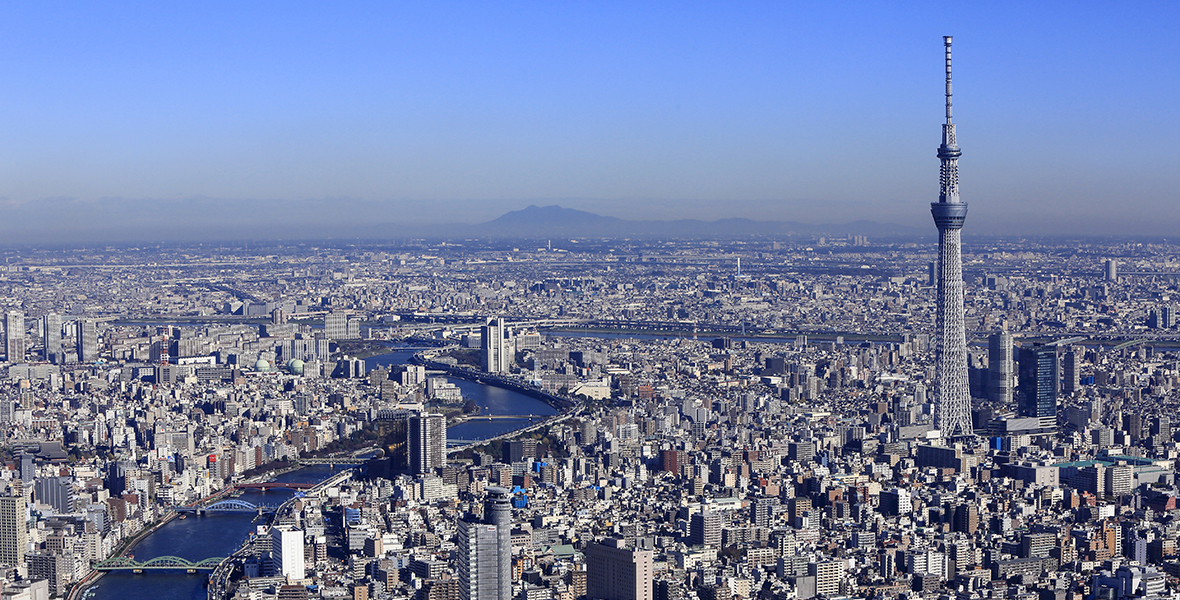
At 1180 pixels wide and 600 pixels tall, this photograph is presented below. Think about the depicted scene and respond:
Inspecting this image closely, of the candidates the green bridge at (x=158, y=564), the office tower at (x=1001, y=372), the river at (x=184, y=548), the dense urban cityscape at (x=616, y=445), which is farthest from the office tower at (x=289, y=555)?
the office tower at (x=1001, y=372)

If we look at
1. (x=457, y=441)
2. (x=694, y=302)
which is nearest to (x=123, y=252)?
(x=694, y=302)

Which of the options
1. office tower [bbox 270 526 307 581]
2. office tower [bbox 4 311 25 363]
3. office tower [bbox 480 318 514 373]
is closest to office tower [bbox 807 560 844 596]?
office tower [bbox 270 526 307 581]

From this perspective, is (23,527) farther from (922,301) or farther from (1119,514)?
(922,301)

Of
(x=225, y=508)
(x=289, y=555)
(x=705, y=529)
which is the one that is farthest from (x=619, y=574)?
(x=225, y=508)

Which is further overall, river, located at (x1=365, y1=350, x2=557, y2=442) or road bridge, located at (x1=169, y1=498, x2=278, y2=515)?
river, located at (x1=365, y1=350, x2=557, y2=442)

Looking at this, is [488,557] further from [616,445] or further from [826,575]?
[616,445]

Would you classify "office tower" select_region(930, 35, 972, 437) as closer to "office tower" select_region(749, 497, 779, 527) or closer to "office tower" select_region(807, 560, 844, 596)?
"office tower" select_region(749, 497, 779, 527)
